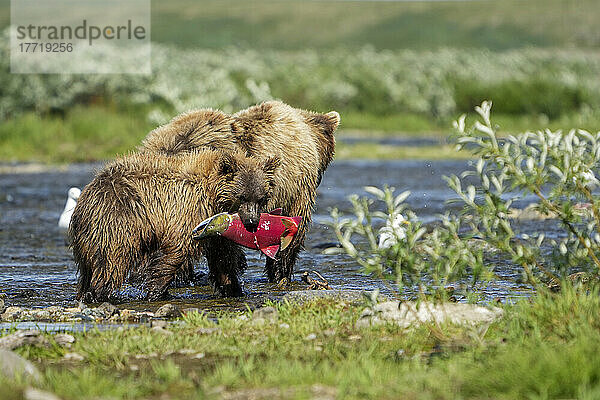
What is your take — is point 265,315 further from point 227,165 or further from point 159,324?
point 227,165

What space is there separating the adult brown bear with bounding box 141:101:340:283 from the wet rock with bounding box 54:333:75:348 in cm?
291

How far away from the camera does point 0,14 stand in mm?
134125

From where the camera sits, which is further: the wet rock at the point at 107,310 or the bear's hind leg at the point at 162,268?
the bear's hind leg at the point at 162,268

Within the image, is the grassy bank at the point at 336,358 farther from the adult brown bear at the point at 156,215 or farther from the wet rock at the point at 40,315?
the adult brown bear at the point at 156,215

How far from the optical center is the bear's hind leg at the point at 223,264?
341 inches

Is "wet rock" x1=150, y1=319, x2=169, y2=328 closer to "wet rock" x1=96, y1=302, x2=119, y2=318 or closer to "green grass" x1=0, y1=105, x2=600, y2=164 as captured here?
"wet rock" x1=96, y1=302, x2=119, y2=318

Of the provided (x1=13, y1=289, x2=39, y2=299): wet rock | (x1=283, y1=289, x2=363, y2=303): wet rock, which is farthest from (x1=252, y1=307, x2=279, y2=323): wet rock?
(x1=13, y1=289, x2=39, y2=299): wet rock

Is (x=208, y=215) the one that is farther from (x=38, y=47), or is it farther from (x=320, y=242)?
(x=38, y=47)

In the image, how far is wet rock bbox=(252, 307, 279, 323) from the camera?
705 centimetres

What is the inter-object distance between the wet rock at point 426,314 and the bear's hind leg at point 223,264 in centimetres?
208

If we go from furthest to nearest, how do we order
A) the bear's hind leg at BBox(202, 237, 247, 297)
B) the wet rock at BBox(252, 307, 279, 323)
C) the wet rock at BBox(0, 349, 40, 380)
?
the bear's hind leg at BBox(202, 237, 247, 297) → the wet rock at BBox(252, 307, 279, 323) → the wet rock at BBox(0, 349, 40, 380)

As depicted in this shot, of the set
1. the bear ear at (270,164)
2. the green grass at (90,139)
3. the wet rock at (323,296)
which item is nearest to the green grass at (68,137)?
the green grass at (90,139)

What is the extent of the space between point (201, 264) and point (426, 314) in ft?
18.1

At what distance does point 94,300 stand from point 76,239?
0.57 m
